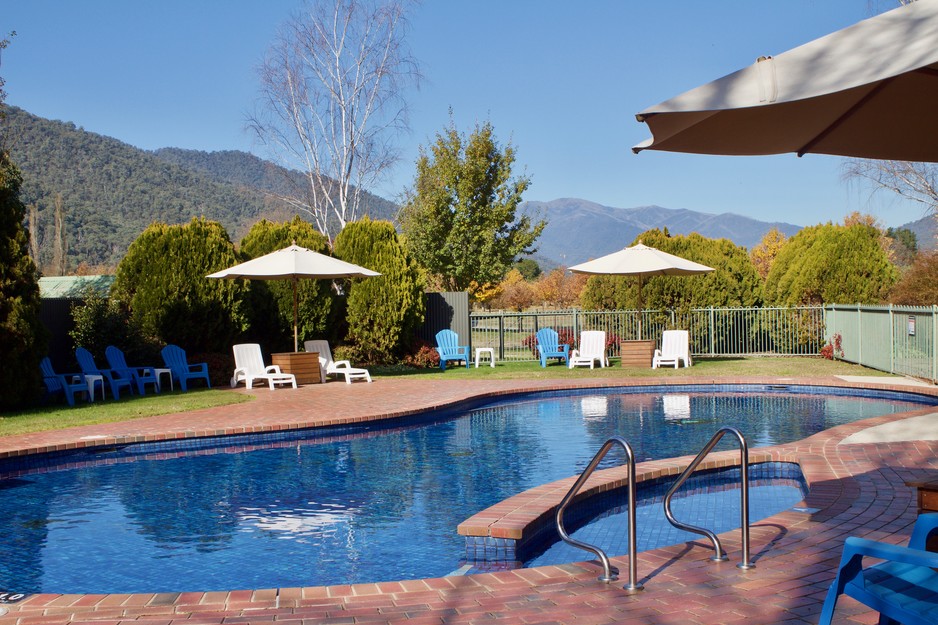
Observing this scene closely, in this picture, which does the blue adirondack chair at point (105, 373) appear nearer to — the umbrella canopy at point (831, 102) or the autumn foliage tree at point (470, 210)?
the umbrella canopy at point (831, 102)

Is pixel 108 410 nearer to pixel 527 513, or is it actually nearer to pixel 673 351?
pixel 527 513

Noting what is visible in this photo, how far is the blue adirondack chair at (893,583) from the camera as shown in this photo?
2.35 m

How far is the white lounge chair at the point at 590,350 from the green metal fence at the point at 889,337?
5.24 m

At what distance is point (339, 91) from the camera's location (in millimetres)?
24891

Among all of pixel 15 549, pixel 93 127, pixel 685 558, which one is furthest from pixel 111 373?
pixel 93 127

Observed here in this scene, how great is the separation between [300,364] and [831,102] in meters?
12.7

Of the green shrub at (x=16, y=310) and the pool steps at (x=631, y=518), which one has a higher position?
the green shrub at (x=16, y=310)

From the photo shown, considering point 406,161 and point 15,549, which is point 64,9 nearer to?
point 406,161

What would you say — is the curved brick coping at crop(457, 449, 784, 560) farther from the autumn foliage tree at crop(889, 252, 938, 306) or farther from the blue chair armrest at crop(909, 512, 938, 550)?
the autumn foliage tree at crop(889, 252, 938, 306)

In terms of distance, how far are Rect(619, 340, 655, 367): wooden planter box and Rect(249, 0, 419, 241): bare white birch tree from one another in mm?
11222

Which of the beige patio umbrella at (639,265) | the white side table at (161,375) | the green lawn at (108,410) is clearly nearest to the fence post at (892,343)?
the beige patio umbrella at (639,265)

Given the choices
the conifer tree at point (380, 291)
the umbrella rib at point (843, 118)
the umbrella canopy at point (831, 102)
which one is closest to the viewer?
the umbrella canopy at point (831, 102)

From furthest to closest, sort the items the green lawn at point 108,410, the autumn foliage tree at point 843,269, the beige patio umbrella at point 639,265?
the autumn foliage tree at point 843,269
the beige patio umbrella at point 639,265
the green lawn at point 108,410

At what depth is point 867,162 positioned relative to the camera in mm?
→ 25109
